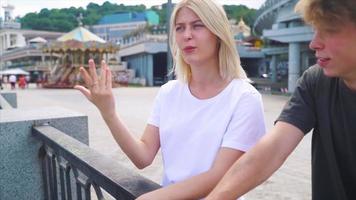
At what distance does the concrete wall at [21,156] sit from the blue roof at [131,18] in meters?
83.4

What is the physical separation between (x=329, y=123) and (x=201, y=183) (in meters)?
0.53

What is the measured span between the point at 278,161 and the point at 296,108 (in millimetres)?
220

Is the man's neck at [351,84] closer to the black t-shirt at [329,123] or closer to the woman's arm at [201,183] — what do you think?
the black t-shirt at [329,123]

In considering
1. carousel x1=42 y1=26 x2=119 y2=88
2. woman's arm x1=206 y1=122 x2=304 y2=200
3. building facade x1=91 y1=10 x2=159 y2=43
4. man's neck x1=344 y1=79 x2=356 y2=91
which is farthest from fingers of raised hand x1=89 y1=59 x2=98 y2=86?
building facade x1=91 y1=10 x2=159 y2=43

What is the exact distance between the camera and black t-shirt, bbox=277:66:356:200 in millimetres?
1635

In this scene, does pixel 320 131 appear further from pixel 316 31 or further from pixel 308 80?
pixel 316 31

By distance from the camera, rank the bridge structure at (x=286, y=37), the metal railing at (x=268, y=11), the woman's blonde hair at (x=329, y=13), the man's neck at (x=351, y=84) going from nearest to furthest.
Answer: the woman's blonde hair at (x=329, y=13), the man's neck at (x=351, y=84), the bridge structure at (x=286, y=37), the metal railing at (x=268, y=11)

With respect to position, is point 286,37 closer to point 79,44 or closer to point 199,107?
point 79,44

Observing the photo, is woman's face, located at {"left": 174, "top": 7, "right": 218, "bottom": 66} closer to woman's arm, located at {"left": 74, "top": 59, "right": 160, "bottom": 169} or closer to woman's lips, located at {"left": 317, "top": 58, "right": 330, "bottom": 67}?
woman's arm, located at {"left": 74, "top": 59, "right": 160, "bottom": 169}

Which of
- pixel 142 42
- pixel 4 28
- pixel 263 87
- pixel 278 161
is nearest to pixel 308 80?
pixel 278 161

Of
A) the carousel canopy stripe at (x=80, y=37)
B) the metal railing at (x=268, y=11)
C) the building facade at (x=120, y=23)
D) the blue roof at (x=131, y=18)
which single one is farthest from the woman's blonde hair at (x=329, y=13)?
the building facade at (x=120, y=23)

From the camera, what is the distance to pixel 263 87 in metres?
31.8

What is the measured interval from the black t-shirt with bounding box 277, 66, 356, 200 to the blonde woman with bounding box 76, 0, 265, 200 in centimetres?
23

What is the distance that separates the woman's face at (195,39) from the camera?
199 cm
